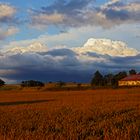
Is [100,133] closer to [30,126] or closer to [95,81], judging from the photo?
[30,126]

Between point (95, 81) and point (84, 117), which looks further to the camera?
point (95, 81)

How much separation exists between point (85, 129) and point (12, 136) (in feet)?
9.68

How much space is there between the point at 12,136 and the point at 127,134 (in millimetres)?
3369

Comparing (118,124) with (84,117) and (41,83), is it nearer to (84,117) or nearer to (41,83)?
(84,117)

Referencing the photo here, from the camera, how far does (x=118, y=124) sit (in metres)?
16.8

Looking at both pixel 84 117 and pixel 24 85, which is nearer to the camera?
pixel 84 117

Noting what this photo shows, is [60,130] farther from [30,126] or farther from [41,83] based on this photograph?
[41,83]

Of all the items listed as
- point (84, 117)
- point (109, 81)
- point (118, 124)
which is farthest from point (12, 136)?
point (109, 81)

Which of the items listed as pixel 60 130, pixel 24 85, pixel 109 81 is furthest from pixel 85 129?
pixel 109 81

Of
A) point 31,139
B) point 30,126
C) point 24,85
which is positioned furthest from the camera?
point 24,85

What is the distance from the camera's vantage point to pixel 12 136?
13.0 metres

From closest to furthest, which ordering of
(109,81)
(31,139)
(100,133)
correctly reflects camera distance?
(31,139) < (100,133) < (109,81)

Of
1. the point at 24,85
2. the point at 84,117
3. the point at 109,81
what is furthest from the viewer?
the point at 109,81

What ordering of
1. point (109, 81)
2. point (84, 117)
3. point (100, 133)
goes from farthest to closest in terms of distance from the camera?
point (109, 81)
point (84, 117)
point (100, 133)
